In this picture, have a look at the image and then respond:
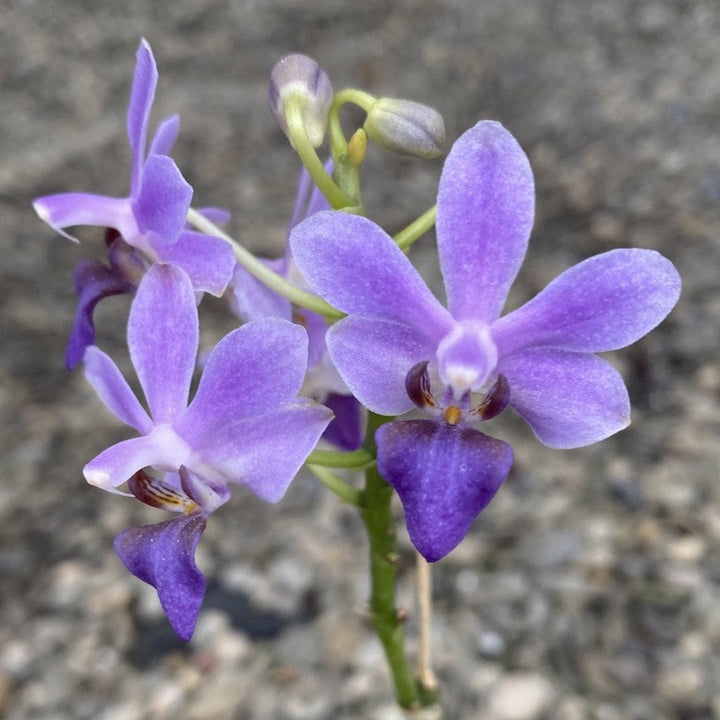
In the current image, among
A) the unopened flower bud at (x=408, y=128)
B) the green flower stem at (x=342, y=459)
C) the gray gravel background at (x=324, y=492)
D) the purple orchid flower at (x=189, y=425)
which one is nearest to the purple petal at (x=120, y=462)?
the purple orchid flower at (x=189, y=425)

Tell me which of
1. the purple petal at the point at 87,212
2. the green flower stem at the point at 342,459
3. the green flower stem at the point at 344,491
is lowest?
the green flower stem at the point at 344,491

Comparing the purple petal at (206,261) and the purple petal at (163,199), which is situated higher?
the purple petal at (163,199)

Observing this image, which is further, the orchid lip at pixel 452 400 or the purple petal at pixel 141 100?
the purple petal at pixel 141 100

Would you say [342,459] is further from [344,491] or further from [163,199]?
[163,199]

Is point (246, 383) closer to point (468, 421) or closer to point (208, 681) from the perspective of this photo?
point (468, 421)

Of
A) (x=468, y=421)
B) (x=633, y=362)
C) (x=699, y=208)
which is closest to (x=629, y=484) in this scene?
(x=633, y=362)

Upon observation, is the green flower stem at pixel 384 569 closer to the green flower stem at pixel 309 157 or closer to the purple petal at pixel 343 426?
the purple petal at pixel 343 426

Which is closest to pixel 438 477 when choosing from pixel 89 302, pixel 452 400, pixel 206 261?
pixel 452 400

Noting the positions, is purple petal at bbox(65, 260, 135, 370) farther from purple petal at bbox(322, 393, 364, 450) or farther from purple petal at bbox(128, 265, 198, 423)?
purple petal at bbox(322, 393, 364, 450)

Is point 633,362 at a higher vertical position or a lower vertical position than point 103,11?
lower
